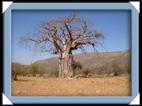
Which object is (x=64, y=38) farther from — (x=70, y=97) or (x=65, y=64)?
(x=70, y=97)

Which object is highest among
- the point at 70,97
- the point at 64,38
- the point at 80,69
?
the point at 64,38

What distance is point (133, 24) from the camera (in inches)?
233

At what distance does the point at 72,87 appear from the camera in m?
6.00

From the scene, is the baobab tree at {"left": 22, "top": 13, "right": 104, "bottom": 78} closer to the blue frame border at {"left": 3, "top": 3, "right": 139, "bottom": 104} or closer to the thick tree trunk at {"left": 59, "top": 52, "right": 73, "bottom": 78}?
the thick tree trunk at {"left": 59, "top": 52, "right": 73, "bottom": 78}

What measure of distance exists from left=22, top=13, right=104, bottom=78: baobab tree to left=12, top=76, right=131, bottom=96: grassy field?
9 cm

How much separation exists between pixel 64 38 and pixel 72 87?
385mm

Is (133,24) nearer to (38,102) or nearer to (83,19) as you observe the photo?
(83,19)

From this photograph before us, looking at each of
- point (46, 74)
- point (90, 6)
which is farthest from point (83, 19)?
point (46, 74)

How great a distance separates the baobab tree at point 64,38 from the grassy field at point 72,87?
93mm

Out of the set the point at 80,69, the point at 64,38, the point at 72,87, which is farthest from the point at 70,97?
the point at 64,38

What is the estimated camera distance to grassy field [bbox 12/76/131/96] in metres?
5.97

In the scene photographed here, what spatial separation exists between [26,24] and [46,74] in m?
0.41

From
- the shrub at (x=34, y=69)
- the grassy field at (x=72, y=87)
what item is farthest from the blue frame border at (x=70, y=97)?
the shrub at (x=34, y=69)

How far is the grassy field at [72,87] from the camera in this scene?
5.97m
